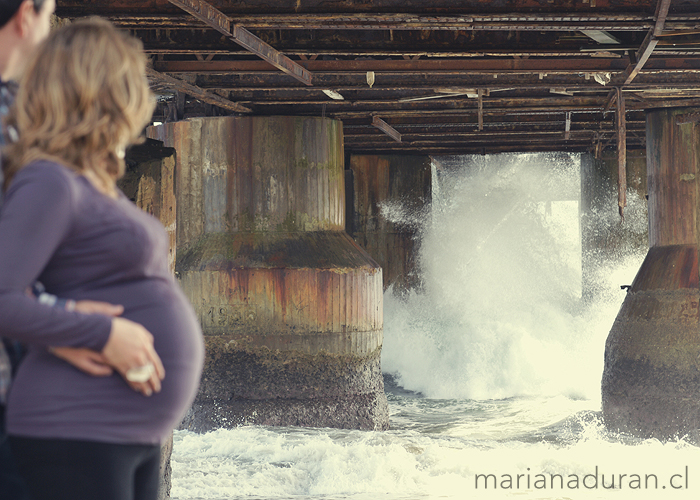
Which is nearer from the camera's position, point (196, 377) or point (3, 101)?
point (196, 377)

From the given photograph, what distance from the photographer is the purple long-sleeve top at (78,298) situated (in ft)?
5.35

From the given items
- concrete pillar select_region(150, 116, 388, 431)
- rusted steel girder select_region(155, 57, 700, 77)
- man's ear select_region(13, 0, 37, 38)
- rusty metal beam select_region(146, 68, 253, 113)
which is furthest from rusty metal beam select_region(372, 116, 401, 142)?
man's ear select_region(13, 0, 37, 38)

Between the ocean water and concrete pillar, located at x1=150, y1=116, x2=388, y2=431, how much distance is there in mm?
573

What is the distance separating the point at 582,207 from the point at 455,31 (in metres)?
11.9

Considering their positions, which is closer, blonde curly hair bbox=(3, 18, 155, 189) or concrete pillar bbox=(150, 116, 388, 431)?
blonde curly hair bbox=(3, 18, 155, 189)

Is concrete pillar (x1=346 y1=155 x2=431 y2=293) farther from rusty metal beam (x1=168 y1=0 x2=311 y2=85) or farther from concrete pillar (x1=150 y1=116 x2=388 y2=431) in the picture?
rusty metal beam (x1=168 y1=0 x2=311 y2=85)

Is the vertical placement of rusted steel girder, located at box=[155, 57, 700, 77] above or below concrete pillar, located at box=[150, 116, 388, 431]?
above

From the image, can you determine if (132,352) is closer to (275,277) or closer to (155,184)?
(155,184)

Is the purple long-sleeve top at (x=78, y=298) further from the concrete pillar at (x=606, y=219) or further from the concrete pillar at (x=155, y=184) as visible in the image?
the concrete pillar at (x=606, y=219)

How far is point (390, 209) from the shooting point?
822 inches

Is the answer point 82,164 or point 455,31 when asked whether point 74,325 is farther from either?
point 455,31

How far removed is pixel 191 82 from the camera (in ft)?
38.5

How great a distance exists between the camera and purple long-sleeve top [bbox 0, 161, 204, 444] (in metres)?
1.63

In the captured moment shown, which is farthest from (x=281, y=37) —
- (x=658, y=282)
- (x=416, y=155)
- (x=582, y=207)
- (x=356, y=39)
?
(x=582, y=207)
